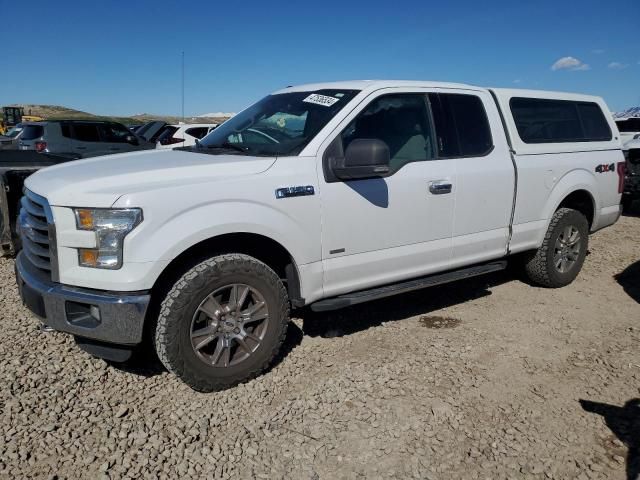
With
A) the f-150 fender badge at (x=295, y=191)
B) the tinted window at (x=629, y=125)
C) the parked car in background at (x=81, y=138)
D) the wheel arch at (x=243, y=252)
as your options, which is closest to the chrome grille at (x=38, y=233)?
the wheel arch at (x=243, y=252)

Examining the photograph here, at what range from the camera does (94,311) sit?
2.85 meters

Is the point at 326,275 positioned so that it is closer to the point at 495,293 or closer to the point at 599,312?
the point at 495,293

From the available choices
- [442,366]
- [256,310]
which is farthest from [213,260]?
[442,366]

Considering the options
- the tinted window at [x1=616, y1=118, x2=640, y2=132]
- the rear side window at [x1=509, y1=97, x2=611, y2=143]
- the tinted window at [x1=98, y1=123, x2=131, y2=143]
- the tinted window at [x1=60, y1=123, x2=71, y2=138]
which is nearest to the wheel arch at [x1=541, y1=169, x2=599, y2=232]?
the rear side window at [x1=509, y1=97, x2=611, y2=143]

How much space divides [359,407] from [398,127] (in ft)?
6.91

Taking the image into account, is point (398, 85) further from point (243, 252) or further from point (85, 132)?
point (85, 132)

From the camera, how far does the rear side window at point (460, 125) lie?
13.5 ft

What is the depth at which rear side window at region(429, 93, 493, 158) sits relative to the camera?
161 inches

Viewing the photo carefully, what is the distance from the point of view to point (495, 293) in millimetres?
5207

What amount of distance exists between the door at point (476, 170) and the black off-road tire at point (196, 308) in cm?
168

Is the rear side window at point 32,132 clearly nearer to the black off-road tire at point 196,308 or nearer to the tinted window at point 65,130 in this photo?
the tinted window at point 65,130

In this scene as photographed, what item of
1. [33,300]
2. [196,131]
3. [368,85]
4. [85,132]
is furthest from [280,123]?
[85,132]

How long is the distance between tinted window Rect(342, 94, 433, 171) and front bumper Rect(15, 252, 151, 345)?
1.82m

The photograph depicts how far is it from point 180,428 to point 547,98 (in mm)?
4511
